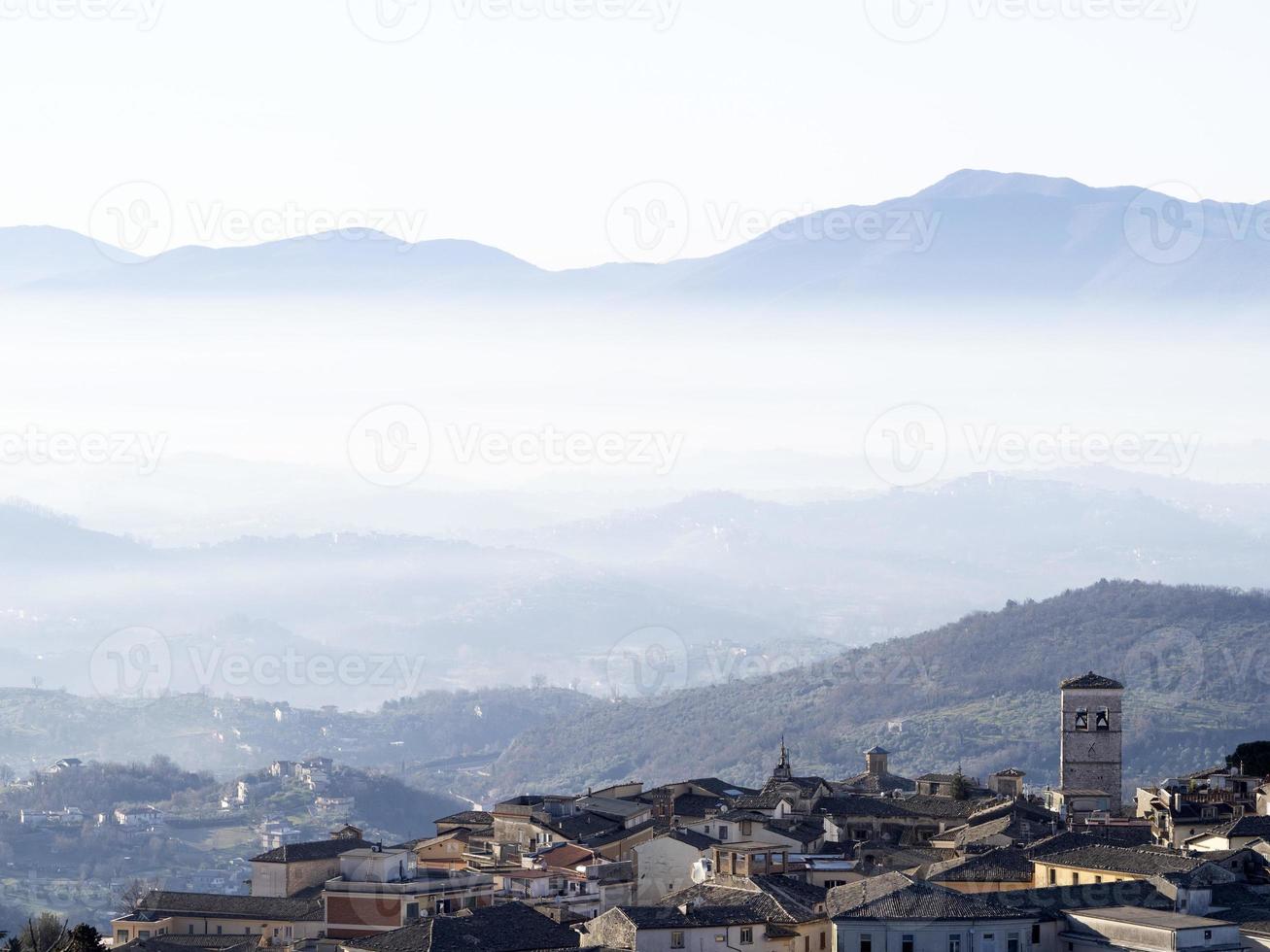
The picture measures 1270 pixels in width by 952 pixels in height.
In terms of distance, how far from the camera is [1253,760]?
285 ft

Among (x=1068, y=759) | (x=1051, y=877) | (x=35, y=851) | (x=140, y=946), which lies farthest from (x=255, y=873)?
(x=35, y=851)

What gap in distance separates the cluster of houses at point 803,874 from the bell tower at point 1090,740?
0.07 m

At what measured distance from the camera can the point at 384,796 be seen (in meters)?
195

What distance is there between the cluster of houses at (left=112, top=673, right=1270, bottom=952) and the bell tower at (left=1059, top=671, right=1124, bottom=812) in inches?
2.7

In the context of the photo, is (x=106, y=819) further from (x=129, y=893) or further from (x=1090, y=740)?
(x=1090, y=740)

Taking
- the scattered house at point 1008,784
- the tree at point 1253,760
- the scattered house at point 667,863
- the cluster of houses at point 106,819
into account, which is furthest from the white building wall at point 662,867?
the cluster of houses at point 106,819

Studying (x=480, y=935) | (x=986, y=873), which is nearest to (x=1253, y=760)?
(x=986, y=873)

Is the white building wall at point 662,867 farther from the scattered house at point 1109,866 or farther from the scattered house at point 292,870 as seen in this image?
the scattered house at point 1109,866

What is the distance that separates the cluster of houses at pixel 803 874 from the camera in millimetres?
48031

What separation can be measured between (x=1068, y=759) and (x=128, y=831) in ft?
395

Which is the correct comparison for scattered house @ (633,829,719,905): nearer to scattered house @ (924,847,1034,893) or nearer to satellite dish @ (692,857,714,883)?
satellite dish @ (692,857,714,883)

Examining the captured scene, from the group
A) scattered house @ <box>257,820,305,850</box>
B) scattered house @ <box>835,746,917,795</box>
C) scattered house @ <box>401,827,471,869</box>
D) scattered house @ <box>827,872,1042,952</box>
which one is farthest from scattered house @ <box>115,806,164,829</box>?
scattered house @ <box>827,872,1042,952</box>

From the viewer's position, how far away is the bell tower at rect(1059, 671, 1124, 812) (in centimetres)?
8175

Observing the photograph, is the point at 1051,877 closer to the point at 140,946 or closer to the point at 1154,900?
the point at 1154,900
